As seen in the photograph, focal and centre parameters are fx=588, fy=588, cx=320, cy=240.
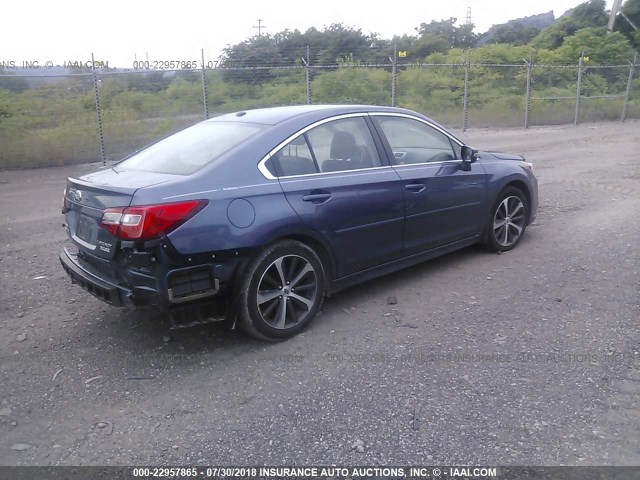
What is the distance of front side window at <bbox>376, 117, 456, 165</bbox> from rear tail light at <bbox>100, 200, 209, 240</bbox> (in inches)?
81.9

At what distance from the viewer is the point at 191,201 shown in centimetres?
378

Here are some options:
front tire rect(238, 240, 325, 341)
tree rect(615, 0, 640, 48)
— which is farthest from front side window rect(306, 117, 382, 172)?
tree rect(615, 0, 640, 48)

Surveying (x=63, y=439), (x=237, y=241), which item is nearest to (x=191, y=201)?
(x=237, y=241)

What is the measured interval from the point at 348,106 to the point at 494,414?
9.41ft

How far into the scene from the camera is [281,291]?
4234mm

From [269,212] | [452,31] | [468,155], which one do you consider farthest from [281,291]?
[452,31]

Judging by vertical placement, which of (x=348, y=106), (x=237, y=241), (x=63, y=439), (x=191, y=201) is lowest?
(x=63, y=439)

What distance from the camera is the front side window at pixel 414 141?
5145mm

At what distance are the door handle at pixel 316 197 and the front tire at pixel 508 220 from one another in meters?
2.28

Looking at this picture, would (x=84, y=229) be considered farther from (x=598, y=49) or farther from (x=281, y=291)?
(x=598, y=49)

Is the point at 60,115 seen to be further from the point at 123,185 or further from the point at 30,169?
the point at 123,185

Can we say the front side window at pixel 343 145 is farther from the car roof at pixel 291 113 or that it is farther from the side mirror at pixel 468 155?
the side mirror at pixel 468 155

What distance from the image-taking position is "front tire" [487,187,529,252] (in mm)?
6051

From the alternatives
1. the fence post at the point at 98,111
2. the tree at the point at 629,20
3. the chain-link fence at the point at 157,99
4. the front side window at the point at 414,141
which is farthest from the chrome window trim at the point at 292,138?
the tree at the point at 629,20
